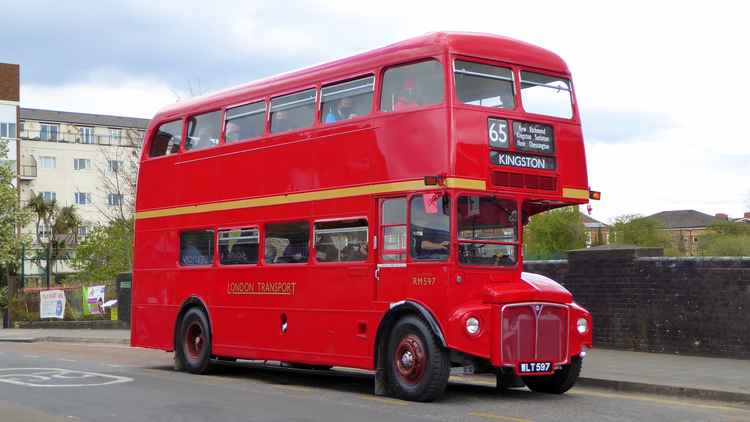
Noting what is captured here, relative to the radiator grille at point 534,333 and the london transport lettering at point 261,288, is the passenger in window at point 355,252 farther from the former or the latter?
the radiator grille at point 534,333

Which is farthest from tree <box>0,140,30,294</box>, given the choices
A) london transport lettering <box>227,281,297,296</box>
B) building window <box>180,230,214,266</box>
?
london transport lettering <box>227,281,297,296</box>

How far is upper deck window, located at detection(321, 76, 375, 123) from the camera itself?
45.2 feet

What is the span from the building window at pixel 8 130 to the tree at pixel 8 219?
2013cm

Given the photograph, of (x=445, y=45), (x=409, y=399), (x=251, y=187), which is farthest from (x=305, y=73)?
(x=409, y=399)

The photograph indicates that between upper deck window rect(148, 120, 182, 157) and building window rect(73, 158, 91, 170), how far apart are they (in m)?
72.9

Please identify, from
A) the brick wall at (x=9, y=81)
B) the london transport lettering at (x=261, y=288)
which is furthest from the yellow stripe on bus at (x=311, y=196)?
the brick wall at (x=9, y=81)

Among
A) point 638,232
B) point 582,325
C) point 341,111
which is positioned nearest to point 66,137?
point 638,232

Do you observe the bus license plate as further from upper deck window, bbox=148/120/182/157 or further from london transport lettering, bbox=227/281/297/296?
upper deck window, bbox=148/120/182/157

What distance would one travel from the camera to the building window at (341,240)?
45.1ft

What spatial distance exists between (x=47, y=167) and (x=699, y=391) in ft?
263

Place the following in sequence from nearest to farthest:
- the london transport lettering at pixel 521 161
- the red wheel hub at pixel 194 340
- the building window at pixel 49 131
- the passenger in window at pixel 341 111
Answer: the london transport lettering at pixel 521 161, the passenger in window at pixel 341 111, the red wheel hub at pixel 194 340, the building window at pixel 49 131

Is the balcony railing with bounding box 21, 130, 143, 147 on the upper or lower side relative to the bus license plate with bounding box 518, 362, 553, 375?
upper

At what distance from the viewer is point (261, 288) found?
1584 centimetres

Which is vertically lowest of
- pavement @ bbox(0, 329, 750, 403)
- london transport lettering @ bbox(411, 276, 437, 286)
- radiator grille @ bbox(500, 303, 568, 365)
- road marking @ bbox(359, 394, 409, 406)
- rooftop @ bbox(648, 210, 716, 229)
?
road marking @ bbox(359, 394, 409, 406)
